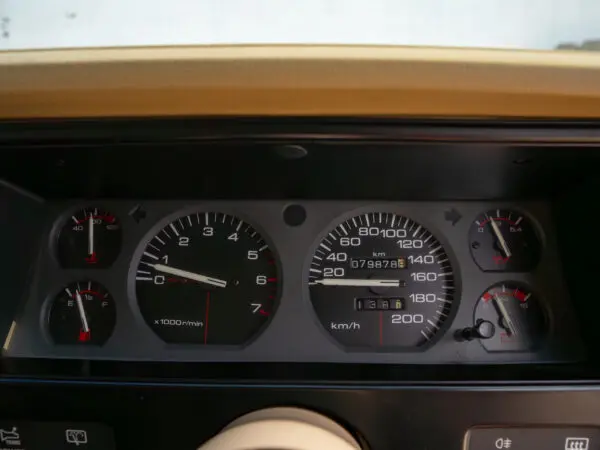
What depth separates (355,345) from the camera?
5.70ft

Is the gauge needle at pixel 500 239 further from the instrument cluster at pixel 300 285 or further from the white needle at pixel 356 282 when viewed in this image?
the white needle at pixel 356 282

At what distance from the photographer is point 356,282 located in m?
1.76

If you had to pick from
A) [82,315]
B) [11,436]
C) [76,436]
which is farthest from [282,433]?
[82,315]

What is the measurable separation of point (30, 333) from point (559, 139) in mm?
1508

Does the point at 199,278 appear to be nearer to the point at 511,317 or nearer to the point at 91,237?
the point at 91,237

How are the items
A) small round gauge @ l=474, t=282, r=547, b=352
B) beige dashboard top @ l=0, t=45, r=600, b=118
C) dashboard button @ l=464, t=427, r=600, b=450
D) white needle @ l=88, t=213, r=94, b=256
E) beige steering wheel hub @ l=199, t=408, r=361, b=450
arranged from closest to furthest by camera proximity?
beige dashboard top @ l=0, t=45, r=600, b=118 → beige steering wheel hub @ l=199, t=408, r=361, b=450 → dashboard button @ l=464, t=427, r=600, b=450 → small round gauge @ l=474, t=282, r=547, b=352 → white needle @ l=88, t=213, r=94, b=256

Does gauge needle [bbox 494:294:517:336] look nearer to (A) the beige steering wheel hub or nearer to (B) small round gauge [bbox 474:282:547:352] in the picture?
(B) small round gauge [bbox 474:282:547:352]

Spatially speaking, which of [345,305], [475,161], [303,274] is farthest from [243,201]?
[475,161]

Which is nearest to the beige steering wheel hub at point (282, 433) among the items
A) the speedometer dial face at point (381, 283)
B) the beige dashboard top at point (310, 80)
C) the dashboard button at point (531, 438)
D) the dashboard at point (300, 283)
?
the dashboard at point (300, 283)

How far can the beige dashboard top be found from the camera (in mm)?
1143

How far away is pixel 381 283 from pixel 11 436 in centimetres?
103

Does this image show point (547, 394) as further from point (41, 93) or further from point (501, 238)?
point (41, 93)

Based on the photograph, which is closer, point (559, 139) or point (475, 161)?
point (559, 139)

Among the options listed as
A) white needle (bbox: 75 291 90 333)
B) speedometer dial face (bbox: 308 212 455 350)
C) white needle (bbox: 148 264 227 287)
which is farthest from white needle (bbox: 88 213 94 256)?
speedometer dial face (bbox: 308 212 455 350)
